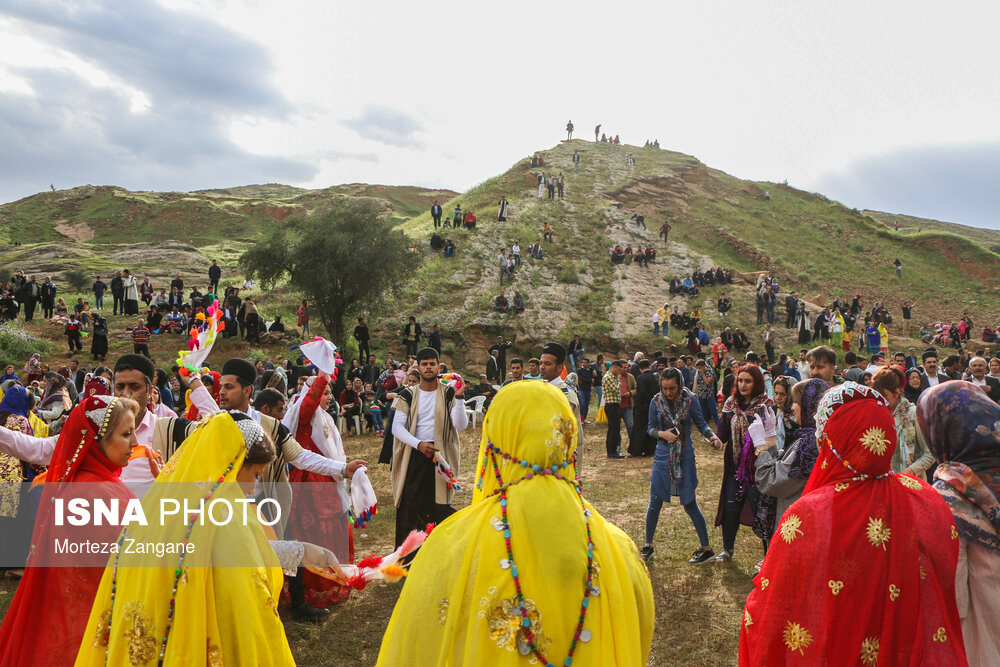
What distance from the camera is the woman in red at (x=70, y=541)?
2.98 m

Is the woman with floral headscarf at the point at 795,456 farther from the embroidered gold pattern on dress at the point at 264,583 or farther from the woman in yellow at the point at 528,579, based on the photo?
the embroidered gold pattern on dress at the point at 264,583

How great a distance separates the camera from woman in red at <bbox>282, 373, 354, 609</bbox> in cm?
526

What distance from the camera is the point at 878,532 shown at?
9.50 feet

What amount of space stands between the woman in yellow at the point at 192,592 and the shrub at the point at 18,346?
20.6 metres

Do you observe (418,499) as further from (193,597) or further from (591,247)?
(591,247)

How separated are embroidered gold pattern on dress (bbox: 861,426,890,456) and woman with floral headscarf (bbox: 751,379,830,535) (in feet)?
6.85

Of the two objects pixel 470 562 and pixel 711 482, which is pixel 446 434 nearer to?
pixel 470 562

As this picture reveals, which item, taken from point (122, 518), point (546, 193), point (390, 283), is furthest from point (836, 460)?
point (546, 193)

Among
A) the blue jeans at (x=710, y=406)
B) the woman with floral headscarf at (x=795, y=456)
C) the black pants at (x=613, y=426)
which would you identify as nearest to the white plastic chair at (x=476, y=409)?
the black pants at (x=613, y=426)

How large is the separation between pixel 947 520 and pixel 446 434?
4144 millimetres

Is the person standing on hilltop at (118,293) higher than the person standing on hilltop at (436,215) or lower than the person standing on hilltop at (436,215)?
lower

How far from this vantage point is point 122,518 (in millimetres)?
3203

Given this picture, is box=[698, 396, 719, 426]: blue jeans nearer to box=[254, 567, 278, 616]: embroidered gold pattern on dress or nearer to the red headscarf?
the red headscarf

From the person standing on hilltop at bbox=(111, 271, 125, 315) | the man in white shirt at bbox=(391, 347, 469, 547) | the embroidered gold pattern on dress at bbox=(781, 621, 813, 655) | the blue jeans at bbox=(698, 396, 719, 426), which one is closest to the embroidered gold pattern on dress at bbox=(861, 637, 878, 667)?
the embroidered gold pattern on dress at bbox=(781, 621, 813, 655)
